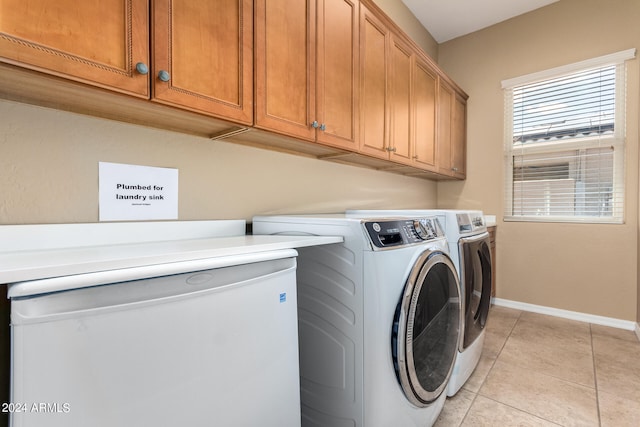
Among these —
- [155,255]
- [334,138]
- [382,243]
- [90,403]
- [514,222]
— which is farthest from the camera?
[514,222]

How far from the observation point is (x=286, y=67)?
133 centimetres

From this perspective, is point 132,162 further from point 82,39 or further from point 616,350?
point 616,350

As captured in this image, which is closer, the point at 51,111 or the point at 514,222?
the point at 51,111

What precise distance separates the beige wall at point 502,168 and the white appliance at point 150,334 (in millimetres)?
2962

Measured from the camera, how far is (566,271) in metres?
2.87

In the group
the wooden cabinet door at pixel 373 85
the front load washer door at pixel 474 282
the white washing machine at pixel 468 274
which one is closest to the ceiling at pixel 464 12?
the wooden cabinet door at pixel 373 85

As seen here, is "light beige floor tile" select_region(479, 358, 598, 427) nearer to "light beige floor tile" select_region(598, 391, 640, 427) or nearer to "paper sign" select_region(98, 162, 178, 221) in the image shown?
"light beige floor tile" select_region(598, 391, 640, 427)

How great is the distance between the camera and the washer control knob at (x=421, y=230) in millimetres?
1281

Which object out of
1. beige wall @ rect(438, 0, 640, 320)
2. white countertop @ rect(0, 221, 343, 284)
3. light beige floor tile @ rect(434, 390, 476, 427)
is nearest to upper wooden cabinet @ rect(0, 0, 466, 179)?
white countertop @ rect(0, 221, 343, 284)

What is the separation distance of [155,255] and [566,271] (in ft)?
11.6

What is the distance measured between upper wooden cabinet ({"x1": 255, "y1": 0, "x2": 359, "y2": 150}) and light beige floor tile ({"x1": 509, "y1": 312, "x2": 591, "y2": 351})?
2.17 m

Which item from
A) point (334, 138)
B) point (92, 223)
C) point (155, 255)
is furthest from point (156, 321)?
point (334, 138)

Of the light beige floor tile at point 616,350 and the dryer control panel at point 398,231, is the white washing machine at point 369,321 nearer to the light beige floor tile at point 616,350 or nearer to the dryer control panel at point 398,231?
the dryer control panel at point 398,231

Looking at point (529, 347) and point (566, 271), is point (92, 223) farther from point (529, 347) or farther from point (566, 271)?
point (566, 271)
